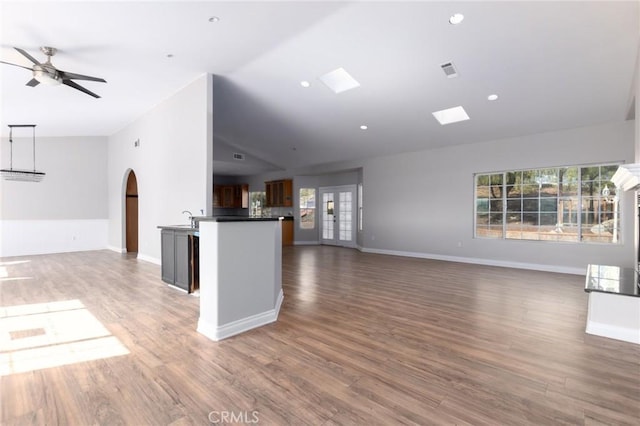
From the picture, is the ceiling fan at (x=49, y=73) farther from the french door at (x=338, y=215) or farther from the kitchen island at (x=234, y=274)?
the french door at (x=338, y=215)

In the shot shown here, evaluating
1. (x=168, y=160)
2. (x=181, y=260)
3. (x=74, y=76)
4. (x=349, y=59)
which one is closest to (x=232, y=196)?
(x=168, y=160)

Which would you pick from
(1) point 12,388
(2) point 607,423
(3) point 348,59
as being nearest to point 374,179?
(3) point 348,59

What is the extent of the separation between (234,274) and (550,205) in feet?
20.9

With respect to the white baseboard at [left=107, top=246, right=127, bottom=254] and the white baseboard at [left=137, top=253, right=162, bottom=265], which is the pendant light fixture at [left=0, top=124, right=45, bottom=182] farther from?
the white baseboard at [left=137, top=253, right=162, bottom=265]

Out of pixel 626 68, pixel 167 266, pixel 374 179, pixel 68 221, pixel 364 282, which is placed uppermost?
pixel 626 68

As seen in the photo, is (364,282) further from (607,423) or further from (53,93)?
(53,93)

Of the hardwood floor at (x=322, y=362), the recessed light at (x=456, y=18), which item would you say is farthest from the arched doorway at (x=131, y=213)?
the recessed light at (x=456, y=18)

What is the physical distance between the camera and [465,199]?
706 centimetres

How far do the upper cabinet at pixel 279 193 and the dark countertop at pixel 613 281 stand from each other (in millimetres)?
8549

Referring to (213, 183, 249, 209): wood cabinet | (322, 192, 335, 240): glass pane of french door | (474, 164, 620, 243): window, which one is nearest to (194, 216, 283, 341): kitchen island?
(474, 164, 620, 243): window

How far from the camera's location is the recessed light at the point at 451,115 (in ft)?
19.3

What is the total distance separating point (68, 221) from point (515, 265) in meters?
11.2

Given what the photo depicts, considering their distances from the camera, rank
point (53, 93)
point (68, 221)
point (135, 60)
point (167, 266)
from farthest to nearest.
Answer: point (68, 221) < point (53, 93) < point (167, 266) < point (135, 60)

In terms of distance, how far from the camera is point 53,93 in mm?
5312
